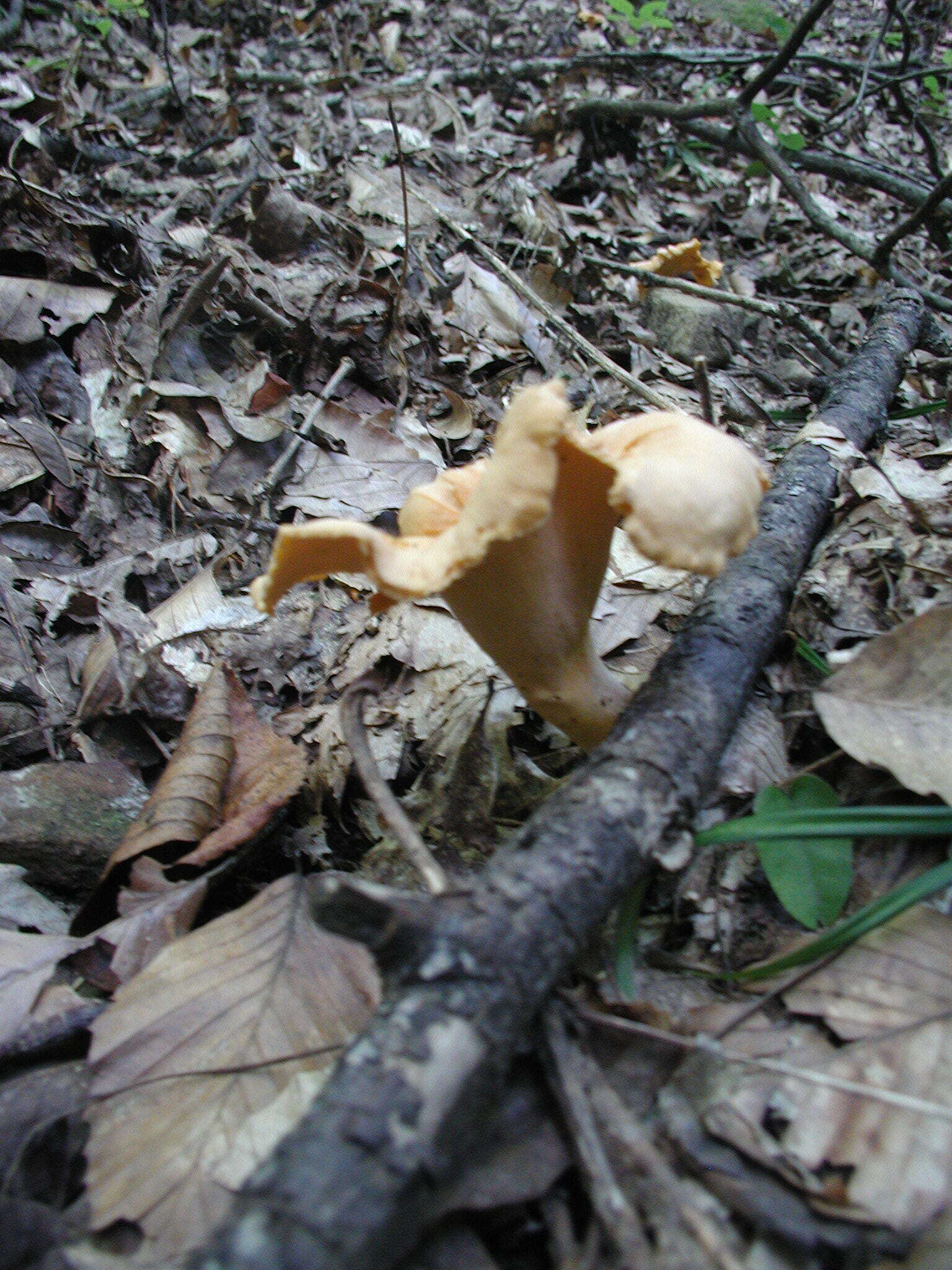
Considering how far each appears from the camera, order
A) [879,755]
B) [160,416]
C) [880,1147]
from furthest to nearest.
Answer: [160,416] < [879,755] < [880,1147]

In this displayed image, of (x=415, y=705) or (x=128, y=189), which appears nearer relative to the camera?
(x=415, y=705)

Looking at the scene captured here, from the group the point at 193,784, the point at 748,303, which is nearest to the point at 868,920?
the point at 193,784

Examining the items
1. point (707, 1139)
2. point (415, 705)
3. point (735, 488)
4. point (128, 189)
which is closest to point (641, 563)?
point (415, 705)

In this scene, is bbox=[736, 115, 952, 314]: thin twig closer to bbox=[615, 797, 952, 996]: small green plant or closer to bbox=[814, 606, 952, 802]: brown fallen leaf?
bbox=[814, 606, 952, 802]: brown fallen leaf

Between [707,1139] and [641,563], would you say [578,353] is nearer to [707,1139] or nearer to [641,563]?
[641,563]

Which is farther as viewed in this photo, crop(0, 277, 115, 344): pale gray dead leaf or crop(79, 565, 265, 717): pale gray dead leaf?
crop(0, 277, 115, 344): pale gray dead leaf

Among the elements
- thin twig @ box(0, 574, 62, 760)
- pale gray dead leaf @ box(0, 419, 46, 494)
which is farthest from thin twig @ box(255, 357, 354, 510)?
thin twig @ box(0, 574, 62, 760)

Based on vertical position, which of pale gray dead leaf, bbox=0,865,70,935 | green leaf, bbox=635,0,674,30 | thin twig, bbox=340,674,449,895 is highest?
green leaf, bbox=635,0,674,30
